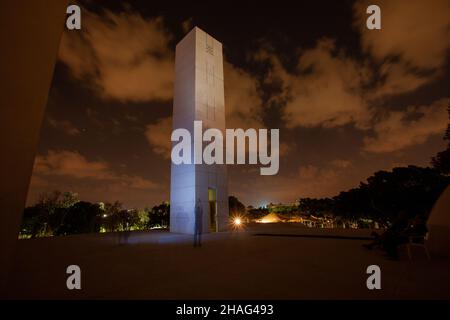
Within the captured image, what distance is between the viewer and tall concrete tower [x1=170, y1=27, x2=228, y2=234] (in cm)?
1437

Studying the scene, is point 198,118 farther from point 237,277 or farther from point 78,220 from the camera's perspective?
point 78,220

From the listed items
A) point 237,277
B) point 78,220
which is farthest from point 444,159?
point 78,220

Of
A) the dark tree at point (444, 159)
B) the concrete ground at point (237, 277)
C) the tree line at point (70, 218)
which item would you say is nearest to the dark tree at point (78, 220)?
the tree line at point (70, 218)

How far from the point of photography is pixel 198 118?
14.8 metres

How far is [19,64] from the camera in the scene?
9.60 feet

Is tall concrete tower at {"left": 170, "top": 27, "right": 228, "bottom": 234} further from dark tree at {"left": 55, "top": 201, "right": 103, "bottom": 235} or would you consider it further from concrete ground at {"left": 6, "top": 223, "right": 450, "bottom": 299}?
dark tree at {"left": 55, "top": 201, "right": 103, "bottom": 235}

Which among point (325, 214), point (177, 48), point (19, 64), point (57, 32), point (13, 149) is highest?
point (177, 48)

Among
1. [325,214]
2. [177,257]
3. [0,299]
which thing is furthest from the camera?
[325,214]

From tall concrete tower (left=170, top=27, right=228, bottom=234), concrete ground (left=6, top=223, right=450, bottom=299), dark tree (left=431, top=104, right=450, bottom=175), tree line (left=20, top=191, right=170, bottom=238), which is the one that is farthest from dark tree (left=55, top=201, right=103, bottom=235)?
dark tree (left=431, top=104, right=450, bottom=175)
